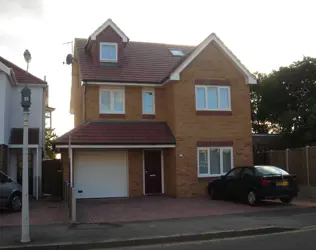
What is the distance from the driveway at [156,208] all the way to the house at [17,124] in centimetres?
378

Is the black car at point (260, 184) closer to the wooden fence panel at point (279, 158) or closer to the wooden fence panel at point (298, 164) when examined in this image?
the wooden fence panel at point (298, 164)

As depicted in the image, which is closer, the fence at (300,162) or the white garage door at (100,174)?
the fence at (300,162)

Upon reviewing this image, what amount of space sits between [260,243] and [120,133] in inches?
455

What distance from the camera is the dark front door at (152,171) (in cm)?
2130

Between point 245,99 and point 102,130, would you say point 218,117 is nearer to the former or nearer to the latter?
point 245,99

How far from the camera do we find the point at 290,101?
3991 centimetres

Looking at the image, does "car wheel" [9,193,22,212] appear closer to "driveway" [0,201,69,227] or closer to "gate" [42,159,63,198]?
"driveway" [0,201,69,227]

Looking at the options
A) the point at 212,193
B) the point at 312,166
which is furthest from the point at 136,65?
the point at 312,166

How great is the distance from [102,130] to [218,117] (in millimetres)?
5708

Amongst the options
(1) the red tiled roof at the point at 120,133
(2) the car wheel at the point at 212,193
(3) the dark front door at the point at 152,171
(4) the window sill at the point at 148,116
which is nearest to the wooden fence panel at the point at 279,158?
(2) the car wheel at the point at 212,193

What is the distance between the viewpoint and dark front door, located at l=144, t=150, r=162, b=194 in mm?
21297

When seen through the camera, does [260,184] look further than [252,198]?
No

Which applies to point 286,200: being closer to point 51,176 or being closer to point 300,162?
point 300,162

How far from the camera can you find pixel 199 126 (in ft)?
67.8
